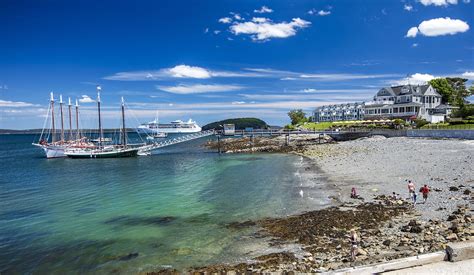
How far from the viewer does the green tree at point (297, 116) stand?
160663 millimetres

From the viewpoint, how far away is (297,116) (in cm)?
16400

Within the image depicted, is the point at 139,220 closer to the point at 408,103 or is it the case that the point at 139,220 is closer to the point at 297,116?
Result: the point at 408,103

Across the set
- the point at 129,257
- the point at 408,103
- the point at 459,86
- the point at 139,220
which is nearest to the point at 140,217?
the point at 139,220

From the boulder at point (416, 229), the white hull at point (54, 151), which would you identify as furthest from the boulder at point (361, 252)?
the white hull at point (54, 151)

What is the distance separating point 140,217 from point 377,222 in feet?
50.3

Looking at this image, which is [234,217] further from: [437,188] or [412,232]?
[437,188]

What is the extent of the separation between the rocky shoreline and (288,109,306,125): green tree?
403ft

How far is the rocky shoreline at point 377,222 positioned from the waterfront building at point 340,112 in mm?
99501

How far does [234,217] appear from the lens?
23578mm

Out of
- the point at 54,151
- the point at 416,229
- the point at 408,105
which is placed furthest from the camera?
the point at 408,105

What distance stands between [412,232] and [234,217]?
1075cm

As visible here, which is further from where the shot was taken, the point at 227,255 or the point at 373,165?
the point at 373,165

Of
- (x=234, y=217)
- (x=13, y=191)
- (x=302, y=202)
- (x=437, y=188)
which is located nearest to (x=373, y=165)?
(x=437, y=188)

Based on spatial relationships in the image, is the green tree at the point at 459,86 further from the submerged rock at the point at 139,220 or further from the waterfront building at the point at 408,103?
the submerged rock at the point at 139,220
